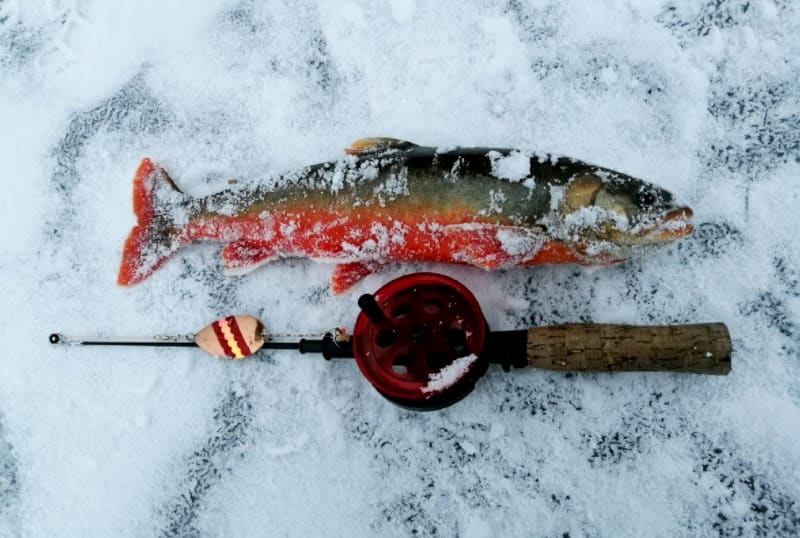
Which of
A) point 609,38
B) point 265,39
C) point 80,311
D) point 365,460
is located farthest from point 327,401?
point 609,38

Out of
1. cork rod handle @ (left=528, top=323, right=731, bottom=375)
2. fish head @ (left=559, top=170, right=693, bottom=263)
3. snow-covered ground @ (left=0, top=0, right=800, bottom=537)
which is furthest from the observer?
snow-covered ground @ (left=0, top=0, right=800, bottom=537)

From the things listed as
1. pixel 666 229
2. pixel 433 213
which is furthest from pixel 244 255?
pixel 666 229

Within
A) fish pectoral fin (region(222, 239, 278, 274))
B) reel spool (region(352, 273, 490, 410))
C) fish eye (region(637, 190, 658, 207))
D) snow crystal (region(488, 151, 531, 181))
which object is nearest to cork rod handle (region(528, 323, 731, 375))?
reel spool (region(352, 273, 490, 410))

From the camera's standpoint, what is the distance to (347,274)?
2113mm

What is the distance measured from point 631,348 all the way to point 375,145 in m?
1.07

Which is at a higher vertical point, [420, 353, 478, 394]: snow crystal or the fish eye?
the fish eye

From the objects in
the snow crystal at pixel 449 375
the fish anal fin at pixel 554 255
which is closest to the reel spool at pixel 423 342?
the snow crystal at pixel 449 375

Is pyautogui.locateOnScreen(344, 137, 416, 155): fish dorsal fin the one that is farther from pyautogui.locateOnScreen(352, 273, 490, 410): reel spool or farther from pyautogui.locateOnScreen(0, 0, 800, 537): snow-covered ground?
pyautogui.locateOnScreen(352, 273, 490, 410): reel spool

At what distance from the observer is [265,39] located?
247cm

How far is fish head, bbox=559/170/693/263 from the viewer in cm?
188

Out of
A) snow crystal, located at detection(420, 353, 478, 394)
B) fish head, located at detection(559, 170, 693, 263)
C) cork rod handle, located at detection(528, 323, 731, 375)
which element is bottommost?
cork rod handle, located at detection(528, 323, 731, 375)

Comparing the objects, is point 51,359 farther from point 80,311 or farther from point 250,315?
point 250,315

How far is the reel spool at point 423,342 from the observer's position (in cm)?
182

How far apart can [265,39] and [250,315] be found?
1117mm
